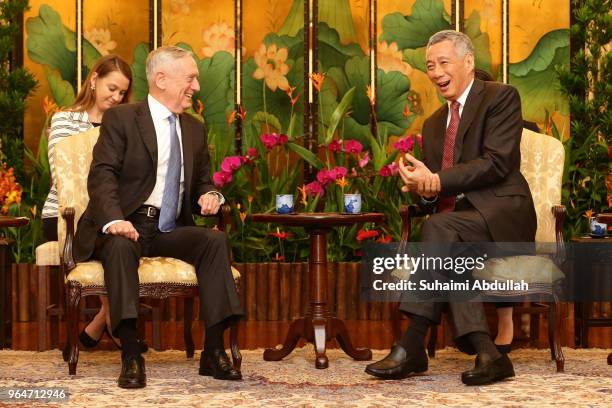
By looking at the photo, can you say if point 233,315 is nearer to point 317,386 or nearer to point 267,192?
point 317,386

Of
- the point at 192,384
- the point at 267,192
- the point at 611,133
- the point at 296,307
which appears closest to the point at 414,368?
the point at 192,384

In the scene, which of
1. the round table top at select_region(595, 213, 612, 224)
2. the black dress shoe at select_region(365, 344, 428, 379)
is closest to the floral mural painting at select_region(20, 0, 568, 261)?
the round table top at select_region(595, 213, 612, 224)

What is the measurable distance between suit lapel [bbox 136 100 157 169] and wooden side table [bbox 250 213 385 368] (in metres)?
0.59

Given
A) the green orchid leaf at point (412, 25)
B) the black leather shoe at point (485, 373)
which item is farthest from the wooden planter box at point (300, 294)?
the green orchid leaf at point (412, 25)

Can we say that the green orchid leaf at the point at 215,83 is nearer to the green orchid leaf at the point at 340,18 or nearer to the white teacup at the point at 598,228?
the green orchid leaf at the point at 340,18

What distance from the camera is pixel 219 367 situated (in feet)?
13.8

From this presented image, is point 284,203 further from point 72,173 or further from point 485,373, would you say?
point 485,373

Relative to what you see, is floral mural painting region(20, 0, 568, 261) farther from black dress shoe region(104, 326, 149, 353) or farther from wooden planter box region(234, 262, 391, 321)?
black dress shoe region(104, 326, 149, 353)

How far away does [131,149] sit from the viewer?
4480 millimetres

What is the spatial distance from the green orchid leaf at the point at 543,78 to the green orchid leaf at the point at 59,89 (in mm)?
2879

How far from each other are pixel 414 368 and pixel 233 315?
772 mm

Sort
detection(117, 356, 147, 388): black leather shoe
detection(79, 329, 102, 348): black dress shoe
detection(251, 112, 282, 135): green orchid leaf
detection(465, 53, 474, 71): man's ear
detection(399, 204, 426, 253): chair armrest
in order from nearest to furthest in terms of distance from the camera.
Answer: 1. detection(117, 356, 147, 388): black leather shoe
2. detection(465, 53, 474, 71): man's ear
3. detection(399, 204, 426, 253): chair armrest
4. detection(79, 329, 102, 348): black dress shoe
5. detection(251, 112, 282, 135): green orchid leaf

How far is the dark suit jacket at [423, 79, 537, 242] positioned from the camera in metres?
4.36

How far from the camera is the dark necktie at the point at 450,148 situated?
4.56 meters
